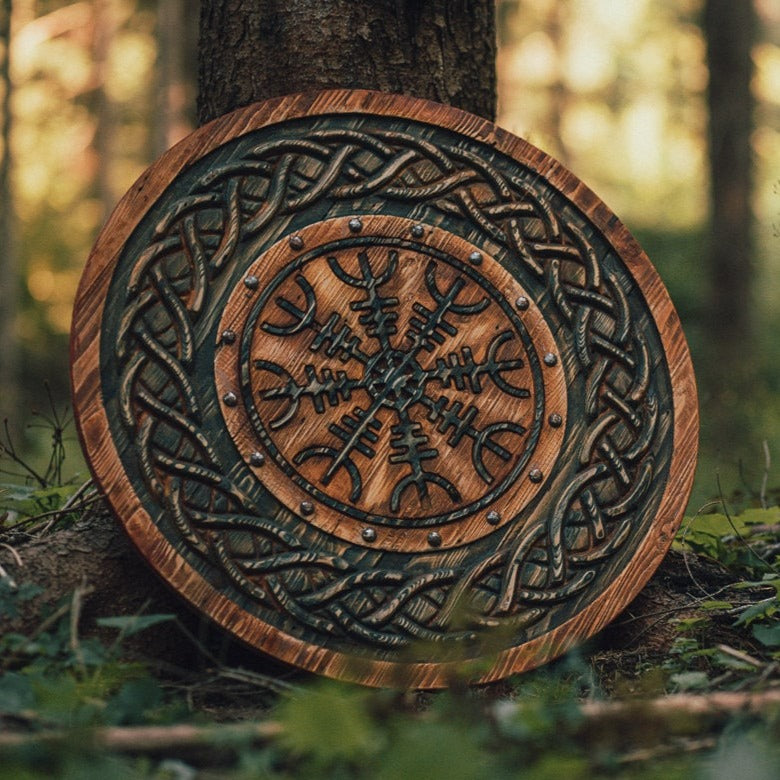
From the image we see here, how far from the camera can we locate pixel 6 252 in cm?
975

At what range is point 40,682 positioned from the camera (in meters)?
2.13

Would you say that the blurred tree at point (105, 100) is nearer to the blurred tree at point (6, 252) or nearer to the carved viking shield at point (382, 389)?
the blurred tree at point (6, 252)

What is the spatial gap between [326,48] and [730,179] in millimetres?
6370

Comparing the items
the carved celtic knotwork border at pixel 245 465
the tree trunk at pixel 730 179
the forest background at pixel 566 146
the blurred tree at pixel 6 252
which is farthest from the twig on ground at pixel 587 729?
the blurred tree at pixel 6 252

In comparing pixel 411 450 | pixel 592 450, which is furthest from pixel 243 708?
pixel 592 450

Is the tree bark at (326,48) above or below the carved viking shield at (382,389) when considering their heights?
above

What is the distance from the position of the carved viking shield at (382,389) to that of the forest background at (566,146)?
0.76m

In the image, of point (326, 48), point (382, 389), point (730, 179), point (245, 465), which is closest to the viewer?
point (245, 465)

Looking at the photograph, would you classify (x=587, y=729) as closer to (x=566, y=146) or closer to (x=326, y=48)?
(x=326, y=48)

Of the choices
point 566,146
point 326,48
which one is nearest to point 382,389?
point 326,48

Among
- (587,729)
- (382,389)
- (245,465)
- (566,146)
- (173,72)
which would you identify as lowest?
(587,729)

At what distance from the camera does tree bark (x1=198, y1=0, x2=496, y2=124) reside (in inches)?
128

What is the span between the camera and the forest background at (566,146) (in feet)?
28.6

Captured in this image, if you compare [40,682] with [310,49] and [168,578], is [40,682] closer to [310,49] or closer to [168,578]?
[168,578]
